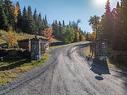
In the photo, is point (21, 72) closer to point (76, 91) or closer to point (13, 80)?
point (13, 80)

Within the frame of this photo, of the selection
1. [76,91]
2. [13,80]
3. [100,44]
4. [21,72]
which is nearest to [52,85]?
[76,91]

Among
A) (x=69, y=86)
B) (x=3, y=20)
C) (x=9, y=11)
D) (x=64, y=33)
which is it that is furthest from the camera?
(x=64, y=33)

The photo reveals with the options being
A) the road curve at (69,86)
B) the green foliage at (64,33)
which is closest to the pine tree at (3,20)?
the green foliage at (64,33)

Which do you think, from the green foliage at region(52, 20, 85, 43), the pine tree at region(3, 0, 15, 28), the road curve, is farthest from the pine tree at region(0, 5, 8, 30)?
the road curve

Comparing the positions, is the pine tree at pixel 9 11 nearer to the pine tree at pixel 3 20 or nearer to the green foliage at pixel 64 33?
the pine tree at pixel 3 20

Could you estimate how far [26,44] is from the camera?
67.6m

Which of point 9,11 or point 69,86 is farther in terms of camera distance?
point 9,11

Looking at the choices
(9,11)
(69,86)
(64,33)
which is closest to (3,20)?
(9,11)

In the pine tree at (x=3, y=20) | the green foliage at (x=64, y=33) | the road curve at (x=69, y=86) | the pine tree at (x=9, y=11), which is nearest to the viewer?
the road curve at (x=69, y=86)

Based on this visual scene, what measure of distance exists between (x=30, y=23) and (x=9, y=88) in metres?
101

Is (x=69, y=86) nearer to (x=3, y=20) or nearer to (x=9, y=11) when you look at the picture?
(x=3, y=20)

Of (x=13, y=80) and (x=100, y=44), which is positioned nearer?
(x=13, y=80)

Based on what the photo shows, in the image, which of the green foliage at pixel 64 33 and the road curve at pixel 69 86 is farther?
the green foliage at pixel 64 33

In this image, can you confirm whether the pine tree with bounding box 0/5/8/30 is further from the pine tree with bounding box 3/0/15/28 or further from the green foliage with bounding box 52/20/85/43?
the green foliage with bounding box 52/20/85/43
